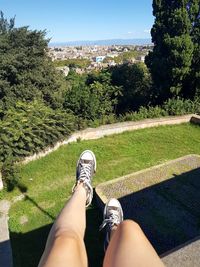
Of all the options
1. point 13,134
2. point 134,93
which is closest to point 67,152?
point 13,134

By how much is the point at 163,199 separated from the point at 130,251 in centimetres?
483

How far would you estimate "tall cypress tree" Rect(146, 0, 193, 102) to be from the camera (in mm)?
15102

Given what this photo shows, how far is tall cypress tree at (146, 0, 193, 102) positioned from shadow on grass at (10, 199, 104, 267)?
1091 centimetres

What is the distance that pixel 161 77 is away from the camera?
53.8 feet

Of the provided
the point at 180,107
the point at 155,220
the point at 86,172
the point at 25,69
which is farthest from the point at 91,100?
the point at 86,172

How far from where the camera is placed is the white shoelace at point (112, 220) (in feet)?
13.1

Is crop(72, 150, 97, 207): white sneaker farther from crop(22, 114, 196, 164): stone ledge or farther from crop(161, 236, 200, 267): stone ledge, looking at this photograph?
crop(22, 114, 196, 164): stone ledge

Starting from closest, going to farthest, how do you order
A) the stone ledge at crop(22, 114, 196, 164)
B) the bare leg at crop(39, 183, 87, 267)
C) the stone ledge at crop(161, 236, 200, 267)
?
the bare leg at crop(39, 183, 87, 267) → the stone ledge at crop(161, 236, 200, 267) → the stone ledge at crop(22, 114, 196, 164)

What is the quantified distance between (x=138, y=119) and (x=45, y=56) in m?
7.67

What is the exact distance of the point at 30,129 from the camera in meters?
8.93

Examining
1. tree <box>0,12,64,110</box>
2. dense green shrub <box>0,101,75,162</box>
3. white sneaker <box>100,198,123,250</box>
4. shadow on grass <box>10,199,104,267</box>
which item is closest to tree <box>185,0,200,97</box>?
tree <box>0,12,64,110</box>

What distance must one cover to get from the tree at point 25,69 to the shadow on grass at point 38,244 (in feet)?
31.5

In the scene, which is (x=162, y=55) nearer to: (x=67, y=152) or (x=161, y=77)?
(x=161, y=77)

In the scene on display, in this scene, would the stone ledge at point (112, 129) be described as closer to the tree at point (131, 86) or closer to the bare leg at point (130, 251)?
Answer: the tree at point (131, 86)
